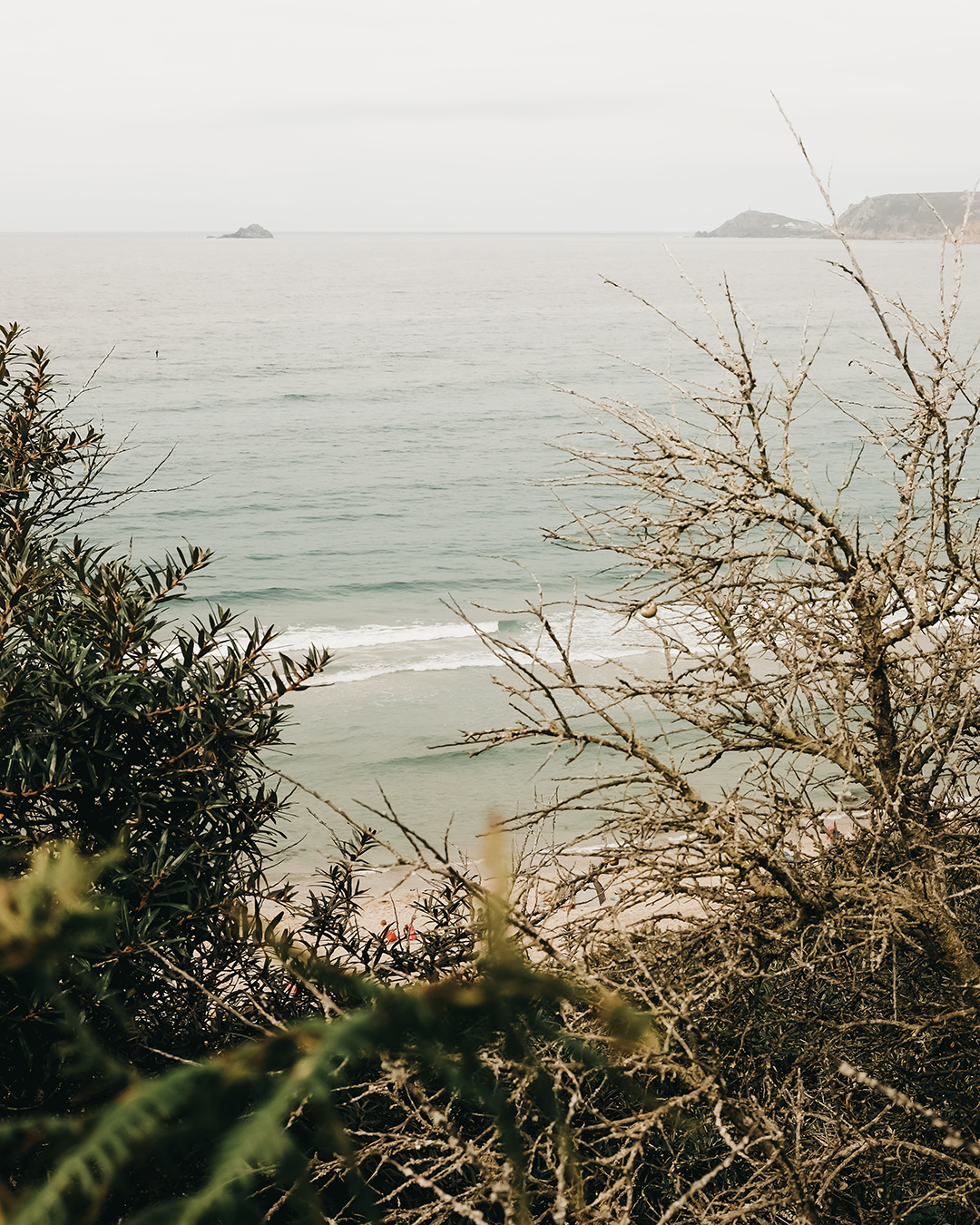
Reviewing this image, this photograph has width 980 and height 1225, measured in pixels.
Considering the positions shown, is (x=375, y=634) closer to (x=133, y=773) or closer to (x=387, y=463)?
Result: (x=387, y=463)

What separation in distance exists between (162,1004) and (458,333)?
10112 centimetres

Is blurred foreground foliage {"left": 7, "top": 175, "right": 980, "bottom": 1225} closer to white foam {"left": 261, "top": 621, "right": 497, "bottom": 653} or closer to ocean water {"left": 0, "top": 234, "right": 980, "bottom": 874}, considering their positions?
ocean water {"left": 0, "top": 234, "right": 980, "bottom": 874}

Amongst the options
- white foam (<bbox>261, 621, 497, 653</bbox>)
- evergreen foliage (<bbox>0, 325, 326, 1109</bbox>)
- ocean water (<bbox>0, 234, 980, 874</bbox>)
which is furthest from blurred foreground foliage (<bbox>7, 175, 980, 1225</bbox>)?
white foam (<bbox>261, 621, 497, 653</bbox>)

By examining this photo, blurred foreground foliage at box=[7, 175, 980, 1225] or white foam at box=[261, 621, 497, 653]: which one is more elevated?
blurred foreground foliage at box=[7, 175, 980, 1225]

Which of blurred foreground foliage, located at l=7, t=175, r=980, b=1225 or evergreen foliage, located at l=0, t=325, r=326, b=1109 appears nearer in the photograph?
blurred foreground foliage, located at l=7, t=175, r=980, b=1225

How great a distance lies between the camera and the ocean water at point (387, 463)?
80.6 ft

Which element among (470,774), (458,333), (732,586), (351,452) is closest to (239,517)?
(351,452)

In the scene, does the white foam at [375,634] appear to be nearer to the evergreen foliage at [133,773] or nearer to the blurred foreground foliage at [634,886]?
the blurred foreground foliage at [634,886]

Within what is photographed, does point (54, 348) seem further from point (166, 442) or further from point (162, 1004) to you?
point (162, 1004)

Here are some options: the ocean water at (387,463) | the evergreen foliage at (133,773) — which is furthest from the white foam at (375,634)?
the evergreen foliage at (133,773)

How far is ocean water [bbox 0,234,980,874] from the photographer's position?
2456cm

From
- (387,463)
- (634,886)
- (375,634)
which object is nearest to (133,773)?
(634,886)

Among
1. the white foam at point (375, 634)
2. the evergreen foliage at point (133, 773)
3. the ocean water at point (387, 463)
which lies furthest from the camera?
the white foam at point (375, 634)

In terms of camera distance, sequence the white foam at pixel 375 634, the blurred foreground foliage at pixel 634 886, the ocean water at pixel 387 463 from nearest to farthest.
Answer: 1. the blurred foreground foliage at pixel 634 886
2. the ocean water at pixel 387 463
3. the white foam at pixel 375 634
